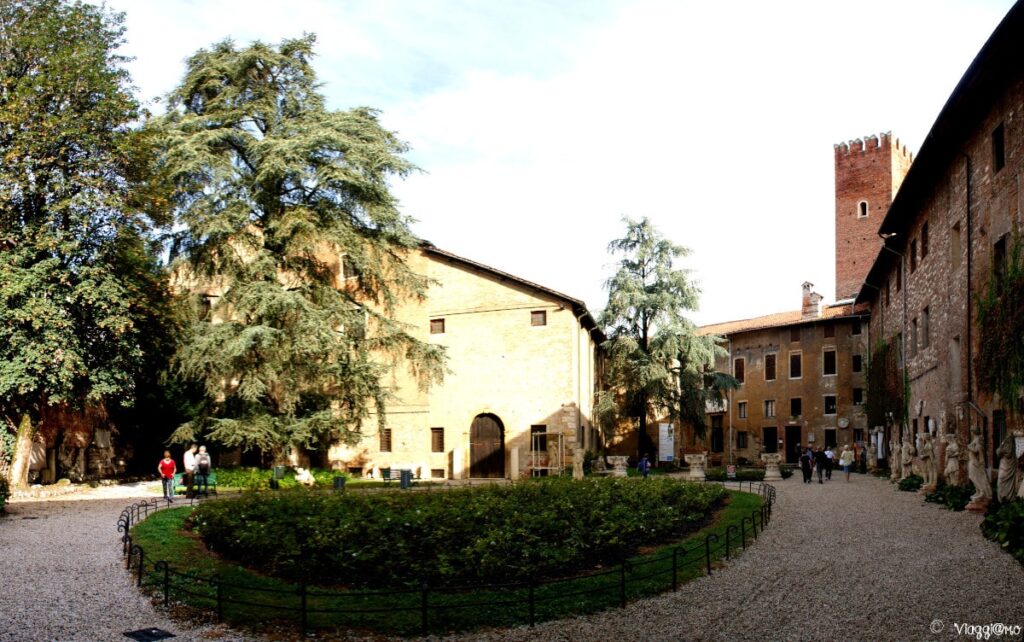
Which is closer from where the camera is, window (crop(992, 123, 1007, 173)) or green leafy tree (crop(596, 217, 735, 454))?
window (crop(992, 123, 1007, 173))

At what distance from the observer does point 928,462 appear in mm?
22156

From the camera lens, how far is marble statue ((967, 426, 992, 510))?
16500 millimetres

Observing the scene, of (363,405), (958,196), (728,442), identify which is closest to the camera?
(958,196)

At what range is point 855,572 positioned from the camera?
1139cm

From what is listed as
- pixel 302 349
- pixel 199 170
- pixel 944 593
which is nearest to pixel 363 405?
pixel 302 349

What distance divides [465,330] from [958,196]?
59.1 feet

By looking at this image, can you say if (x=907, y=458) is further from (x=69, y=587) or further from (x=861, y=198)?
(x=861, y=198)

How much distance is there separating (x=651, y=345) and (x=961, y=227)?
17082mm

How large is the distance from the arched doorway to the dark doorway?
77.3 ft

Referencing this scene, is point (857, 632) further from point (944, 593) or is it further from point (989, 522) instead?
point (989, 522)

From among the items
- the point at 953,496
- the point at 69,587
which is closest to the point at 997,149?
the point at 953,496

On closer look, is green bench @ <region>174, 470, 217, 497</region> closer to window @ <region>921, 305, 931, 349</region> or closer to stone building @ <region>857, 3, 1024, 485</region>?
stone building @ <region>857, 3, 1024, 485</region>

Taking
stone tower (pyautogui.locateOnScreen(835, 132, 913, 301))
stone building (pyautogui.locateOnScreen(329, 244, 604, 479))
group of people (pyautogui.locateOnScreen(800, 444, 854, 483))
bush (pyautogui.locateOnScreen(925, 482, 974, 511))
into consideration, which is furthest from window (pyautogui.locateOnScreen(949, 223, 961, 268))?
stone tower (pyautogui.locateOnScreen(835, 132, 913, 301))

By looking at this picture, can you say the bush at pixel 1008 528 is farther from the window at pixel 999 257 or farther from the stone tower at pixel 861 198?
the stone tower at pixel 861 198
